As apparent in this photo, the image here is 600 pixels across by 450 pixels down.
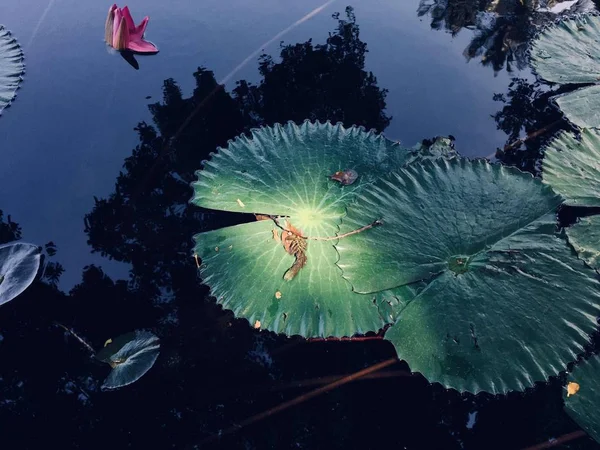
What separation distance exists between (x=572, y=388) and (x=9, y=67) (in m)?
3.35

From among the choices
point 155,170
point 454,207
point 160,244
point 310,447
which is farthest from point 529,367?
point 155,170

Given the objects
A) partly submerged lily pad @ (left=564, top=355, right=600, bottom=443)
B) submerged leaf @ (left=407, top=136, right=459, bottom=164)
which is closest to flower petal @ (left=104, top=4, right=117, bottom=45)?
submerged leaf @ (left=407, top=136, right=459, bottom=164)

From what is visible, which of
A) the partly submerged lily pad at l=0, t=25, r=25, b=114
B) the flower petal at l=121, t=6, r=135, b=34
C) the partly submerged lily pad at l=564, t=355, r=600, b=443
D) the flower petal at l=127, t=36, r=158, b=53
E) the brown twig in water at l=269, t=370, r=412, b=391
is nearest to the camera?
the partly submerged lily pad at l=564, t=355, r=600, b=443

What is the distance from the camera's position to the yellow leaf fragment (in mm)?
1561

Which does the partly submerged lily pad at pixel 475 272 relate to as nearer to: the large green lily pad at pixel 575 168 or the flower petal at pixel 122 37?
the large green lily pad at pixel 575 168

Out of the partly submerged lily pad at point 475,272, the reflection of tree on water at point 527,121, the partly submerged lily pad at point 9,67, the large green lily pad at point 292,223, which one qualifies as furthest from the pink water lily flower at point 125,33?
the reflection of tree on water at point 527,121

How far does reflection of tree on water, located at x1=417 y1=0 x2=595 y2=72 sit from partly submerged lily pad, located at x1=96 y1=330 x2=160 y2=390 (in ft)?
8.69

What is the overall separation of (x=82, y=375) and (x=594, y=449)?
1862mm

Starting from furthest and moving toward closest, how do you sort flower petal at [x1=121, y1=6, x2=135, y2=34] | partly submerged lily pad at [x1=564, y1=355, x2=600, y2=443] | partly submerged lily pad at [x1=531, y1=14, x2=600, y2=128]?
flower petal at [x1=121, y1=6, x2=135, y2=34]
partly submerged lily pad at [x1=531, y1=14, x2=600, y2=128]
partly submerged lily pad at [x1=564, y1=355, x2=600, y2=443]

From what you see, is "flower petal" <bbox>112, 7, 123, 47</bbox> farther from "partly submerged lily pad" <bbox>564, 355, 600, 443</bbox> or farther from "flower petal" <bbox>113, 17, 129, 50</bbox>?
"partly submerged lily pad" <bbox>564, 355, 600, 443</bbox>

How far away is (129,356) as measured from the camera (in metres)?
1.74

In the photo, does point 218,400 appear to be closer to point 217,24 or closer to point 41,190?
point 41,190

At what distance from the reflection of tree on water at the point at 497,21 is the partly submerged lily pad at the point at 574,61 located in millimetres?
239

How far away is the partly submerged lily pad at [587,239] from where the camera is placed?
5.79 feet
